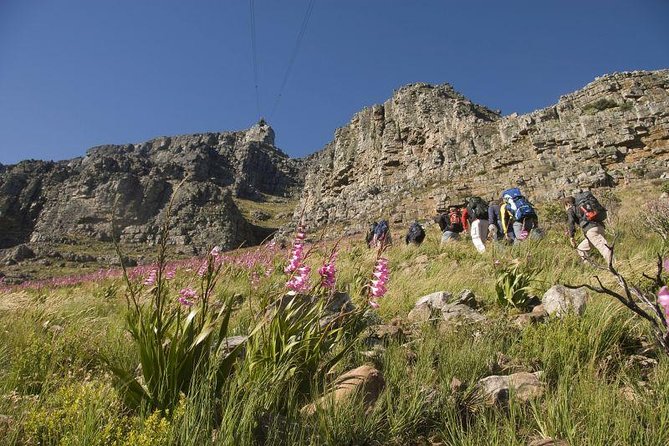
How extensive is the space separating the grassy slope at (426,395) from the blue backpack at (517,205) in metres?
5.43

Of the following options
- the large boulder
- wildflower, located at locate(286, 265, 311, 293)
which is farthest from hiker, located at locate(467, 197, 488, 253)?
wildflower, located at locate(286, 265, 311, 293)

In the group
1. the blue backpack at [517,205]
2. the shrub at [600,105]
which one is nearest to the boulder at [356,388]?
the blue backpack at [517,205]

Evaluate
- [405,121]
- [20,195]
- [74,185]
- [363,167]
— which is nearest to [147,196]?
[74,185]

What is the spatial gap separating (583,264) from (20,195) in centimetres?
13094

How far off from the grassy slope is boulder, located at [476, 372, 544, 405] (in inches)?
2.2

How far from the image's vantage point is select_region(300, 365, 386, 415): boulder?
6.14ft

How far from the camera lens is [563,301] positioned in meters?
3.36

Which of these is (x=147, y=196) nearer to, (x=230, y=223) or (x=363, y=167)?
(x=230, y=223)

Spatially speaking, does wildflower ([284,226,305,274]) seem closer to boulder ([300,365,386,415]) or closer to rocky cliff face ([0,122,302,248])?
boulder ([300,365,386,415])

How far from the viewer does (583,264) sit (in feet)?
18.4

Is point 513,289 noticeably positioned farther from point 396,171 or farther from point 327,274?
point 396,171

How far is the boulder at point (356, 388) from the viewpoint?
6.14 ft

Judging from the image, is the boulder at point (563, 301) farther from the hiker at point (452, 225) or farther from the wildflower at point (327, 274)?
the hiker at point (452, 225)

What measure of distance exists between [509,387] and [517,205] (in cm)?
762
